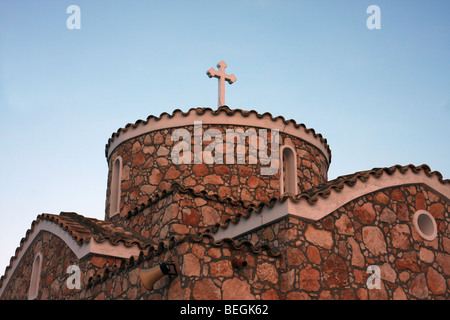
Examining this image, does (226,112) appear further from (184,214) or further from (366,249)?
(366,249)

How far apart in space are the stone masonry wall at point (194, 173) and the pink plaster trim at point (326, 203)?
8.08ft

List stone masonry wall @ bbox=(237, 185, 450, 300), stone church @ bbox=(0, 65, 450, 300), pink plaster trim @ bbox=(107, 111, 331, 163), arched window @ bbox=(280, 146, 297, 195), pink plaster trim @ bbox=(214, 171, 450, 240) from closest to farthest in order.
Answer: stone church @ bbox=(0, 65, 450, 300) → stone masonry wall @ bbox=(237, 185, 450, 300) → pink plaster trim @ bbox=(214, 171, 450, 240) → arched window @ bbox=(280, 146, 297, 195) → pink plaster trim @ bbox=(107, 111, 331, 163)

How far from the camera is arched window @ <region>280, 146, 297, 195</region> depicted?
1628 cm

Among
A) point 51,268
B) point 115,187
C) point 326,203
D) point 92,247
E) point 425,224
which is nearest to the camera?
point 326,203

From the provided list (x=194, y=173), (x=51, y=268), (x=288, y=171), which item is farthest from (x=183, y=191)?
(x=51, y=268)

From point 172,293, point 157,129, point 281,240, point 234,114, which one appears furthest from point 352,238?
point 157,129

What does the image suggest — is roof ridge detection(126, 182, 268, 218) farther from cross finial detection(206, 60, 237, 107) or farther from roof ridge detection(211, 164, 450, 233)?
cross finial detection(206, 60, 237, 107)

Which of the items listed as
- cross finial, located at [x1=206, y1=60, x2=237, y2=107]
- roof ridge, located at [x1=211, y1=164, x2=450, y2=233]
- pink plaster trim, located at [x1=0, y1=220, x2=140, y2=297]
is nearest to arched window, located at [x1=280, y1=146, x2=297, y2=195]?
roof ridge, located at [x1=211, y1=164, x2=450, y2=233]

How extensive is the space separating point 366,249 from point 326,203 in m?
1.24

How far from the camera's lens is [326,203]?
40.0 ft

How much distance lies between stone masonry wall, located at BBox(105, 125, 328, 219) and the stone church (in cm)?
3

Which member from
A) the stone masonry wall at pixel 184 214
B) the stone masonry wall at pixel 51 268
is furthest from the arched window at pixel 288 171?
the stone masonry wall at pixel 51 268

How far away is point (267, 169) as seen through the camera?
1617cm

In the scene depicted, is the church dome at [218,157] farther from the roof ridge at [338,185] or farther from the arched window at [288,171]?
the roof ridge at [338,185]
